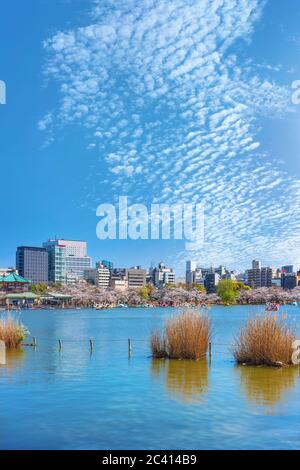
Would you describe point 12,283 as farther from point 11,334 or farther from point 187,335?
point 187,335

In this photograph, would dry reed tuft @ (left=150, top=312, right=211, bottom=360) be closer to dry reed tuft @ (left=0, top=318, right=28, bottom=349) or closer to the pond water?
the pond water

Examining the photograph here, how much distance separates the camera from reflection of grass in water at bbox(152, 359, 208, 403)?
18.0 meters

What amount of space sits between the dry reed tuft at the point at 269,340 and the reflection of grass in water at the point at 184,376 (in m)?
2.16

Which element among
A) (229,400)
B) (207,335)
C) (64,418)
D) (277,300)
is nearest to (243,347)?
(207,335)

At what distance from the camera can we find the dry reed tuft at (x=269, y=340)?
74.6ft

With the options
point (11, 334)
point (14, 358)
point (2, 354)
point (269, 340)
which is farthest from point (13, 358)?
point (269, 340)

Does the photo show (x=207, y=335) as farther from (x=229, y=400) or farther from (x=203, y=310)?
(x=229, y=400)

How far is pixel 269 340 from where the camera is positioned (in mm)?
23047

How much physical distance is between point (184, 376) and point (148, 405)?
17.4ft

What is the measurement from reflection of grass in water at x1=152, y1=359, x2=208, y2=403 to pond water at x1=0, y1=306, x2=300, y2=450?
3 cm

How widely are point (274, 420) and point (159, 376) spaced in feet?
25.0

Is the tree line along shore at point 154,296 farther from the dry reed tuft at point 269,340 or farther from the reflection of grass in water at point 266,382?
the reflection of grass in water at point 266,382

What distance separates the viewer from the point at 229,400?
1678cm

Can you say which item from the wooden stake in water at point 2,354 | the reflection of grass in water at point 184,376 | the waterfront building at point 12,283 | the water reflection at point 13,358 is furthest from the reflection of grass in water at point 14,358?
the waterfront building at point 12,283
